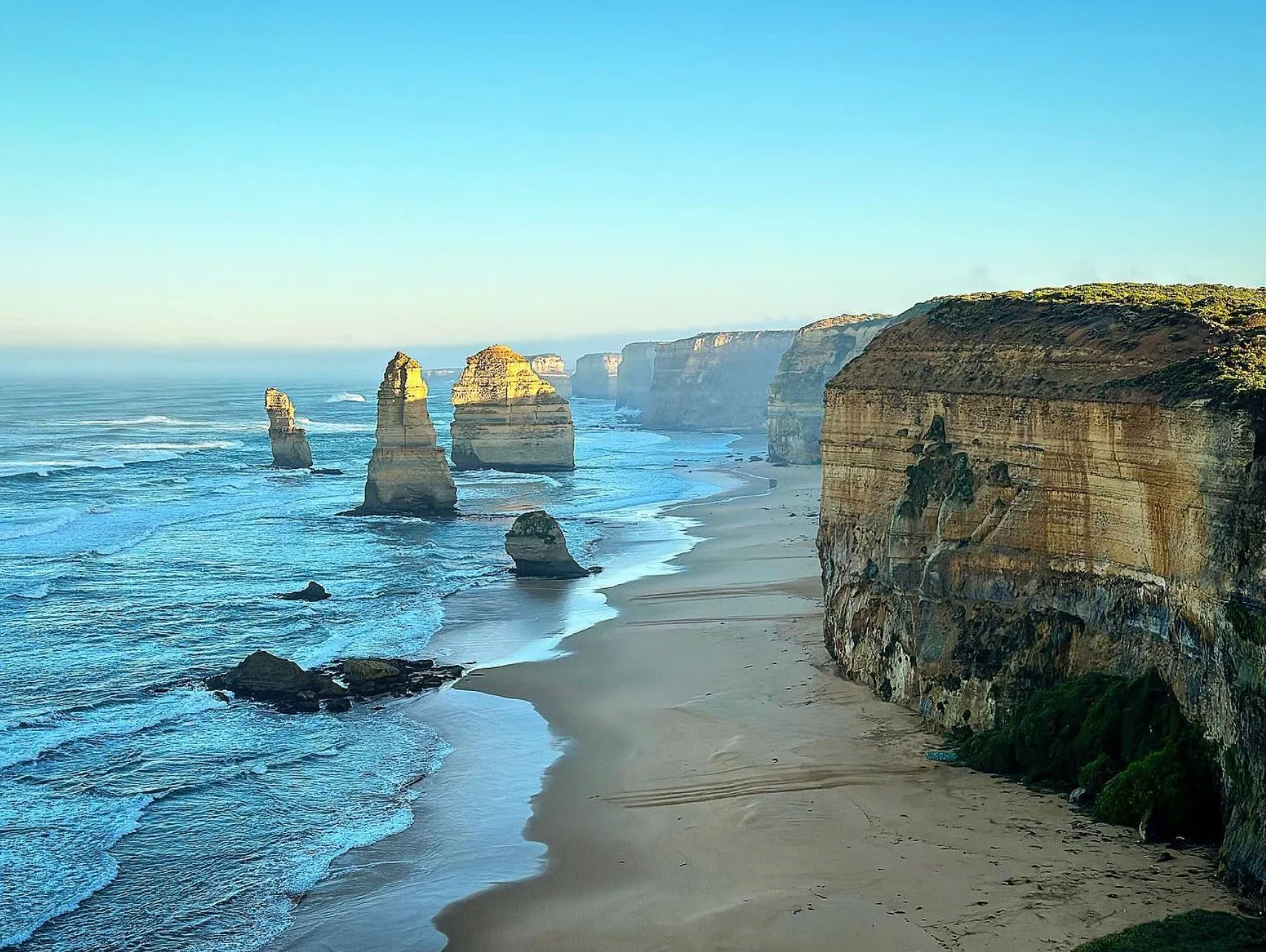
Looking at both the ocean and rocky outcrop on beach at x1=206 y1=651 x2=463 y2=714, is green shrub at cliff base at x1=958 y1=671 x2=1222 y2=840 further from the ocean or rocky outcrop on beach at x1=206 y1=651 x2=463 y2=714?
rocky outcrop on beach at x1=206 y1=651 x2=463 y2=714

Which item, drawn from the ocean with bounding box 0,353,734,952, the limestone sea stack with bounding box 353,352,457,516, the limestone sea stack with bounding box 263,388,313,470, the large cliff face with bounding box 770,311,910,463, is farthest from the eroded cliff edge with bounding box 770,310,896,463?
the limestone sea stack with bounding box 353,352,457,516

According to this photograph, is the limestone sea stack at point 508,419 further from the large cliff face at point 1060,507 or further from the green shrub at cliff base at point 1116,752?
the green shrub at cliff base at point 1116,752

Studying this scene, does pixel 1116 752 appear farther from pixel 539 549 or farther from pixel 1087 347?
pixel 539 549

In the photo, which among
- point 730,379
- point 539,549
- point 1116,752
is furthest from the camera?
point 730,379

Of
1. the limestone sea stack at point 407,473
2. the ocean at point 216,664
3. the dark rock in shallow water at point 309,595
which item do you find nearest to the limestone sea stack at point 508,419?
the ocean at point 216,664

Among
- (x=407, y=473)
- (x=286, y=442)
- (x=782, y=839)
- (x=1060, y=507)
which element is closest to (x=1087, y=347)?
(x=1060, y=507)

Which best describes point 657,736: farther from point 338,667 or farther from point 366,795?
point 338,667
